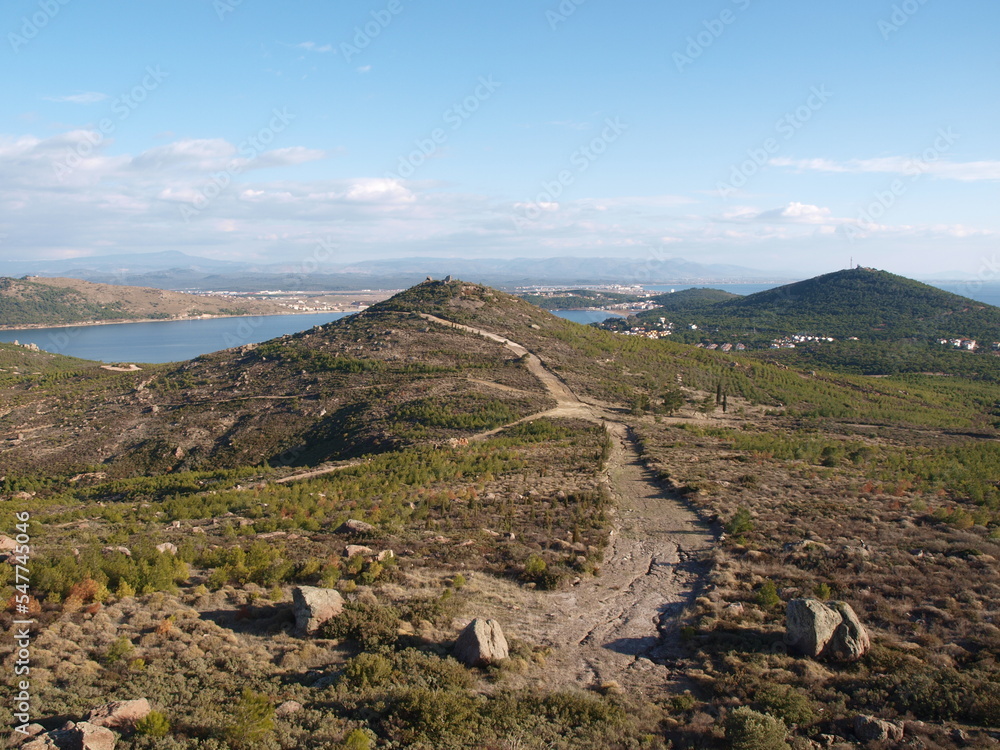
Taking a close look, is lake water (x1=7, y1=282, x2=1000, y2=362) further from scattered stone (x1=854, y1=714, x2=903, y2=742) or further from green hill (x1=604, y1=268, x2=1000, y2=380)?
scattered stone (x1=854, y1=714, x2=903, y2=742)

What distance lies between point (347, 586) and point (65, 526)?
12.5 meters

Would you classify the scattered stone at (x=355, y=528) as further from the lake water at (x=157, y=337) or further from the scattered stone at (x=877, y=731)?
the lake water at (x=157, y=337)

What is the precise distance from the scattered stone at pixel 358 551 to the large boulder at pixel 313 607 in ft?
8.96

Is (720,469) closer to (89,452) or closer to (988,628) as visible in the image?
(988,628)

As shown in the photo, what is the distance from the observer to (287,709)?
25.7 ft

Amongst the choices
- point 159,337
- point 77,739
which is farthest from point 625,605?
point 159,337

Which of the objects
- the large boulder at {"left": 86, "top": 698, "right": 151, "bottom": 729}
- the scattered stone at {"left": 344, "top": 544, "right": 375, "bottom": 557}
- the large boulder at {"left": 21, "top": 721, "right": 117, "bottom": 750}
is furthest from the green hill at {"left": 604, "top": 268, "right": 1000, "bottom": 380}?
the large boulder at {"left": 21, "top": 721, "right": 117, "bottom": 750}

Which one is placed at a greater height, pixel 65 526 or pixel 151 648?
pixel 151 648

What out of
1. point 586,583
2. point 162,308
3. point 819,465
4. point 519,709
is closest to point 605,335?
point 819,465

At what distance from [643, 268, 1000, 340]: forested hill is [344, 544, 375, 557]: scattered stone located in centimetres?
11215

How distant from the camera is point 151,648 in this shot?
9258 millimetres

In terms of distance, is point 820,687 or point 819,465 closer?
point 820,687

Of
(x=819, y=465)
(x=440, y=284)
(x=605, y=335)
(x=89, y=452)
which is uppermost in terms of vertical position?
(x=440, y=284)

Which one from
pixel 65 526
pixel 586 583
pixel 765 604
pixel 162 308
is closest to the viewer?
pixel 765 604
